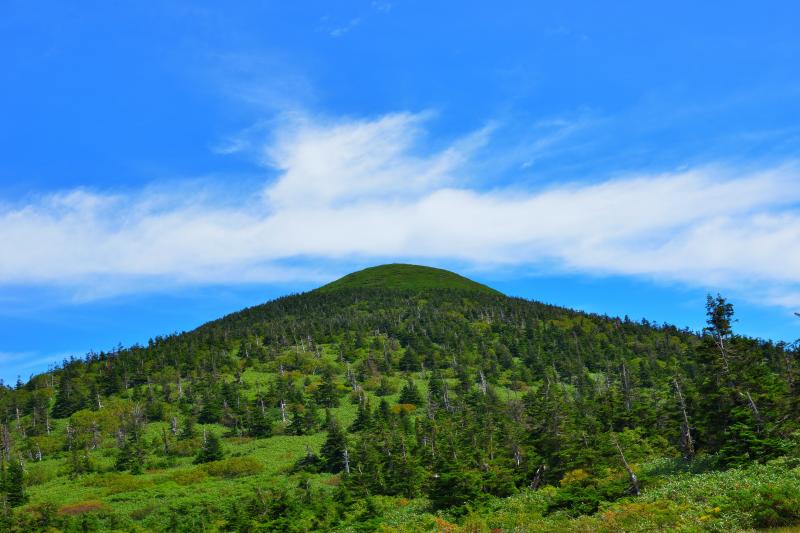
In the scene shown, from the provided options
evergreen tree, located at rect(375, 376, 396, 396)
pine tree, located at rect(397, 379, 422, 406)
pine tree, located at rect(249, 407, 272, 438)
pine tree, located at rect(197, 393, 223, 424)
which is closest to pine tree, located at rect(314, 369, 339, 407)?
evergreen tree, located at rect(375, 376, 396, 396)

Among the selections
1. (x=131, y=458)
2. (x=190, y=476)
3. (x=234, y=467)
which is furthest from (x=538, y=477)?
(x=131, y=458)

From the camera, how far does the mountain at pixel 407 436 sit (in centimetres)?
3614

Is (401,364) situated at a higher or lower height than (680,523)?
higher

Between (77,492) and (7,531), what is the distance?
2067cm

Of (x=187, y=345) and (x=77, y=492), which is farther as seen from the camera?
(x=187, y=345)

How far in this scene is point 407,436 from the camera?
82.6 m

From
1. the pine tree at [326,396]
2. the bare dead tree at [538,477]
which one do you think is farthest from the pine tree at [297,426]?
the bare dead tree at [538,477]

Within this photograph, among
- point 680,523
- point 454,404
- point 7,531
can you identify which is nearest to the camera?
point 680,523

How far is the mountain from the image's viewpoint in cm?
3614

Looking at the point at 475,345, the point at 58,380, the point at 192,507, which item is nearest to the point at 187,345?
the point at 58,380

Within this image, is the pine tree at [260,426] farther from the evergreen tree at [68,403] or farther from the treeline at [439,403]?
the evergreen tree at [68,403]

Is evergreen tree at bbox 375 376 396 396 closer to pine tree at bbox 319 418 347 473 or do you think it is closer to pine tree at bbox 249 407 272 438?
pine tree at bbox 249 407 272 438

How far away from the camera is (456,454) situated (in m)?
55.8

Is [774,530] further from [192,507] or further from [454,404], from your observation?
[454,404]
